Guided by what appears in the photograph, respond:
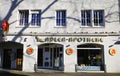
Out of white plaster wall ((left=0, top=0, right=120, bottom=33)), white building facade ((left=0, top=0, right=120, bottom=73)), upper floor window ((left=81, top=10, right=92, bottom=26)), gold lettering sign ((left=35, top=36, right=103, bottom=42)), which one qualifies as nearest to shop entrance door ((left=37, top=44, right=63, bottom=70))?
white building facade ((left=0, top=0, right=120, bottom=73))

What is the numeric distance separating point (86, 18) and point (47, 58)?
644cm

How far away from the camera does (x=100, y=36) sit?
1114 inches

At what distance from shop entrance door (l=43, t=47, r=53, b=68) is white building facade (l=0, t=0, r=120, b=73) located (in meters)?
0.71

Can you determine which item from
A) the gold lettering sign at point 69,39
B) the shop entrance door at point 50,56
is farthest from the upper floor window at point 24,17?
the shop entrance door at point 50,56

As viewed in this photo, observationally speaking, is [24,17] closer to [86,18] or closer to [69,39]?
[69,39]

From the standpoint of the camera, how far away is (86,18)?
95.1ft

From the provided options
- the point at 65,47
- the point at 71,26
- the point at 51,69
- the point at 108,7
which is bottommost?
the point at 51,69

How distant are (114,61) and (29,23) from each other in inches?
398

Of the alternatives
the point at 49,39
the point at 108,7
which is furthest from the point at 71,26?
the point at 108,7

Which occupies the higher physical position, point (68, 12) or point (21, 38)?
point (68, 12)

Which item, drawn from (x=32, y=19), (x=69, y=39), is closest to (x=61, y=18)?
(x=69, y=39)

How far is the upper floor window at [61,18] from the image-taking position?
95.8 ft

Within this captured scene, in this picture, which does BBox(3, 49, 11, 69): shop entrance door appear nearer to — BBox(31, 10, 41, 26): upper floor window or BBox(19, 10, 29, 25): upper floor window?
BBox(19, 10, 29, 25): upper floor window

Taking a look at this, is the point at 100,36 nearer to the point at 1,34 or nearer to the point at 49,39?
the point at 49,39
